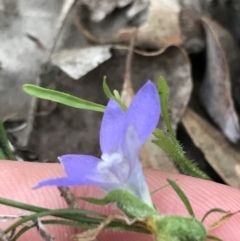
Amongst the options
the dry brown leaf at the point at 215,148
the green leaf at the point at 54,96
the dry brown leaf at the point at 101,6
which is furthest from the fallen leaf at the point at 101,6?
the green leaf at the point at 54,96

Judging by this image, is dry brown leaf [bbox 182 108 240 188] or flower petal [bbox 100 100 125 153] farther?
dry brown leaf [bbox 182 108 240 188]

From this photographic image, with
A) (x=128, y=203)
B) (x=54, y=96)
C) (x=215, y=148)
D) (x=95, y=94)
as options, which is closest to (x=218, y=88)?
(x=215, y=148)

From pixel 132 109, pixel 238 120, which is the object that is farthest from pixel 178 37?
pixel 132 109

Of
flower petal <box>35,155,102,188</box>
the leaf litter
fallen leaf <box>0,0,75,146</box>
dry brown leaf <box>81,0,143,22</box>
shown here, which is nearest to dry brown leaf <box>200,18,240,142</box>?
the leaf litter

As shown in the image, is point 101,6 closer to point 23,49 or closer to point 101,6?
point 101,6

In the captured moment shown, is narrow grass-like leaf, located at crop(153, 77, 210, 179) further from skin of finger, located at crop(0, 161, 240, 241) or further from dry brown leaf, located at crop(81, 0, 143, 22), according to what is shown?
dry brown leaf, located at crop(81, 0, 143, 22)
